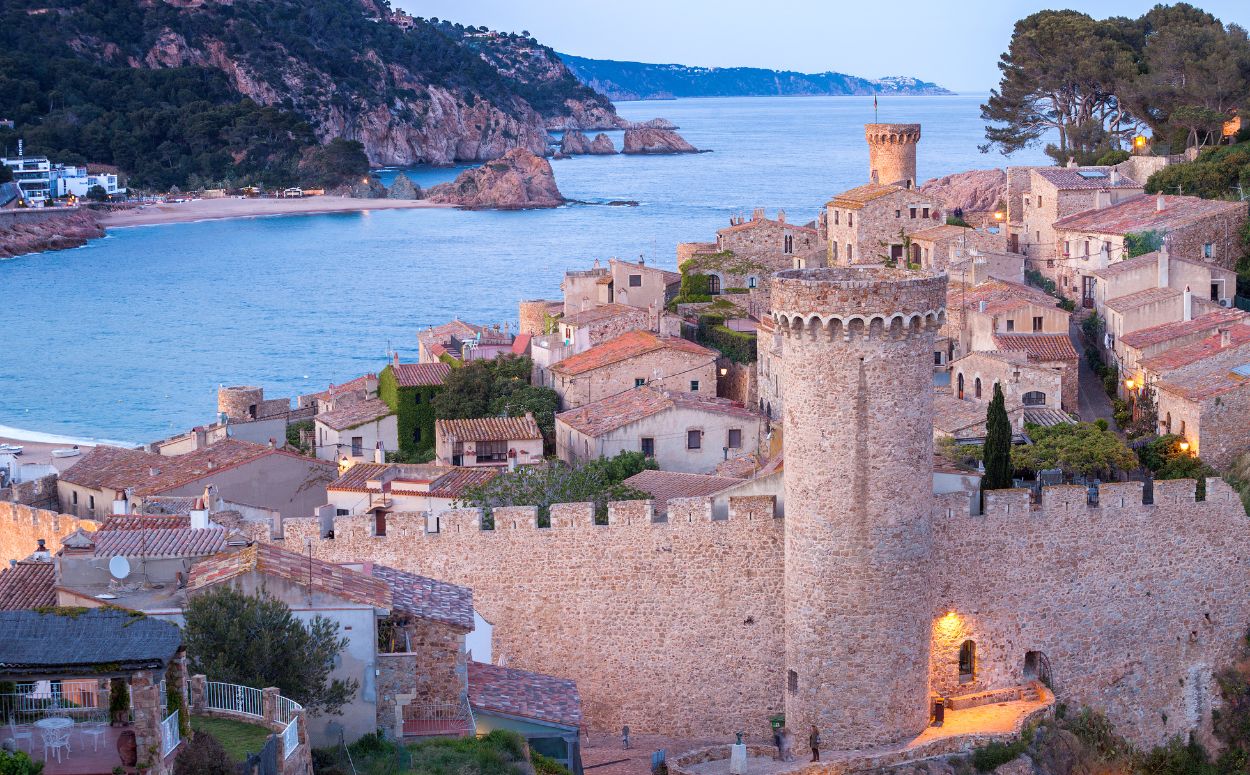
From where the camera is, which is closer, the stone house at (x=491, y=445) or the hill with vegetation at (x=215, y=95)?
the stone house at (x=491, y=445)

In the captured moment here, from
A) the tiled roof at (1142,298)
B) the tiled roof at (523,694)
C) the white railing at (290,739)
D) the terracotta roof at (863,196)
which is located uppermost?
the terracotta roof at (863,196)

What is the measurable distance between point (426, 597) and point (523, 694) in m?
1.50

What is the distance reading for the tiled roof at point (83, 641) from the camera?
37.0ft

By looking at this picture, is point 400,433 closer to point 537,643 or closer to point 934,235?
point 934,235

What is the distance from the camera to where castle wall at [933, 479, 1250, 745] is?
19.9 metres

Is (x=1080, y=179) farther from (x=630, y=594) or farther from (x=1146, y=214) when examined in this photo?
(x=630, y=594)

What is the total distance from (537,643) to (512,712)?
3.30 m

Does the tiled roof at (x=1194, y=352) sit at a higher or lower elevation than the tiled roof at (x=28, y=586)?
higher

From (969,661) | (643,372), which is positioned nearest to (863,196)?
(643,372)

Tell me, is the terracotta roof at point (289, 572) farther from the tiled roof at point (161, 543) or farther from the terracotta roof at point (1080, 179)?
the terracotta roof at point (1080, 179)

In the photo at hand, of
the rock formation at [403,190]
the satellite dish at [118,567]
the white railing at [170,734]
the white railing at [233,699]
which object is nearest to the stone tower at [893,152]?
the satellite dish at [118,567]

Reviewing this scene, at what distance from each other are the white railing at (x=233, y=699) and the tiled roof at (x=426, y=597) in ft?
7.51

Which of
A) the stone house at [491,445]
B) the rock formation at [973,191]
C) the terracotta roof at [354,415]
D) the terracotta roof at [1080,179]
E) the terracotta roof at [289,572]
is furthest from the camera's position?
the rock formation at [973,191]

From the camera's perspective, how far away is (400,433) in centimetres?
3450
